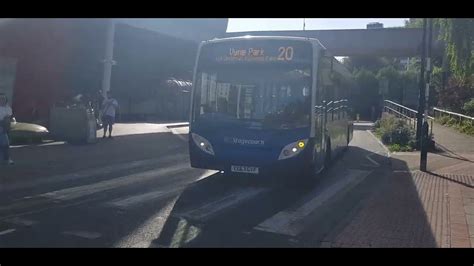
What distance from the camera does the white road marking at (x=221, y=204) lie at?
719 centimetres

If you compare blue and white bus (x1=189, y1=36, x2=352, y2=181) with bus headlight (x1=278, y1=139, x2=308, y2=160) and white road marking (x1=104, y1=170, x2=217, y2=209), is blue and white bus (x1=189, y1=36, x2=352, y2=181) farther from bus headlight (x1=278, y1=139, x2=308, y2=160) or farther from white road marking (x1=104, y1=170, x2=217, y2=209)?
white road marking (x1=104, y1=170, x2=217, y2=209)

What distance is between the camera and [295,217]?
24.1 feet

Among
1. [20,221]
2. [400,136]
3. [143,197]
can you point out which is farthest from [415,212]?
[400,136]

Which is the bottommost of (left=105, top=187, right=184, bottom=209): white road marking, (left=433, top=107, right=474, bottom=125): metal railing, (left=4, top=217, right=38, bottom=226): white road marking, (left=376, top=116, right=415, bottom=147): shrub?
(left=4, top=217, right=38, bottom=226): white road marking

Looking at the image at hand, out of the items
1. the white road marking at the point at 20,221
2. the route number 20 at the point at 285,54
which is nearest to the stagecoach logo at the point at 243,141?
the route number 20 at the point at 285,54

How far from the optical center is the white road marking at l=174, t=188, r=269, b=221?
7.19m

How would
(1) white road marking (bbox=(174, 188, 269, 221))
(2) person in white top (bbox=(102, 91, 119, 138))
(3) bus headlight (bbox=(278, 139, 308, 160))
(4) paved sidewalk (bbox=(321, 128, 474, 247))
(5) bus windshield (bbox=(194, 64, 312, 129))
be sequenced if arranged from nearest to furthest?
(4) paved sidewalk (bbox=(321, 128, 474, 247))
(1) white road marking (bbox=(174, 188, 269, 221))
(3) bus headlight (bbox=(278, 139, 308, 160))
(5) bus windshield (bbox=(194, 64, 312, 129))
(2) person in white top (bbox=(102, 91, 119, 138))

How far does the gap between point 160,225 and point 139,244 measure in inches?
35.4

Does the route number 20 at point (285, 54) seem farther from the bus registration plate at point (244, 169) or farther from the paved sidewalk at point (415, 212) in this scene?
the paved sidewalk at point (415, 212)

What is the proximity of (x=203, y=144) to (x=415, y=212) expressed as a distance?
3908 millimetres

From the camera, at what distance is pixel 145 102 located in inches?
1350

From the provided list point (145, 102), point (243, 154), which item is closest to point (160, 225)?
point (243, 154)

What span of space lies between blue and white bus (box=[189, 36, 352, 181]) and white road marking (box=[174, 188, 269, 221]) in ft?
1.28

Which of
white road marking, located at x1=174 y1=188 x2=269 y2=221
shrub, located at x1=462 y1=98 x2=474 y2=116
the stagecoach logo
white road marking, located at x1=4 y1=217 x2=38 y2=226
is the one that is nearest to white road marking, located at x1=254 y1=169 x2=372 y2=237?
white road marking, located at x1=174 y1=188 x2=269 y2=221
